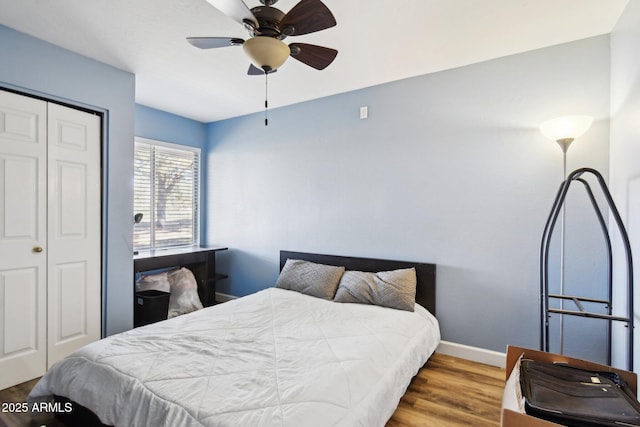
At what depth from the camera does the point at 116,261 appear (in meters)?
2.89

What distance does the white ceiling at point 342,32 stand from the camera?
198 centimetres

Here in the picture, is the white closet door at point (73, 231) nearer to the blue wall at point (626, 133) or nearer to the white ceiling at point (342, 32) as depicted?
the white ceiling at point (342, 32)

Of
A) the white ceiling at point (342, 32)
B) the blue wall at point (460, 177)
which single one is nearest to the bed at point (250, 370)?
the blue wall at point (460, 177)

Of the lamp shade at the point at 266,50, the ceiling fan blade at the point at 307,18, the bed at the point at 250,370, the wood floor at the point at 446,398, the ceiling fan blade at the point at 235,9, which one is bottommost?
the wood floor at the point at 446,398

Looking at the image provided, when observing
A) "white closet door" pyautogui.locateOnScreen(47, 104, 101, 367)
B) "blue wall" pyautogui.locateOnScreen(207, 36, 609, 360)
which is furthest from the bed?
"white closet door" pyautogui.locateOnScreen(47, 104, 101, 367)

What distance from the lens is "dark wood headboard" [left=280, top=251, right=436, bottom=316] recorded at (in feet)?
9.46

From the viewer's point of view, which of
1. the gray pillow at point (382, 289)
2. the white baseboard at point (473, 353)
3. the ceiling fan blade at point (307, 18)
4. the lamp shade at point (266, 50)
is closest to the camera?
the ceiling fan blade at point (307, 18)

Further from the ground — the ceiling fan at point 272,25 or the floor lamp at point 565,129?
the ceiling fan at point 272,25

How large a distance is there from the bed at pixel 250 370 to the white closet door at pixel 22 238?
2.64 ft

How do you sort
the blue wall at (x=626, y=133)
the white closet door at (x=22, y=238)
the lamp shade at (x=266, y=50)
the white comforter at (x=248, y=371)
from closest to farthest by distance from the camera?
1. the white comforter at (x=248, y=371)
2. the lamp shade at (x=266, y=50)
3. the blue wall at (x=626, y=133)
4. the white closet door at (x=22, y=238)

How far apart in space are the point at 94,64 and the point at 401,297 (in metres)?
3.38

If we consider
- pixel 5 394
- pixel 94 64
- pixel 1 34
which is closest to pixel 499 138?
pixel 94 64

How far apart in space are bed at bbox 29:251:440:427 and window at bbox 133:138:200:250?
1979 mm

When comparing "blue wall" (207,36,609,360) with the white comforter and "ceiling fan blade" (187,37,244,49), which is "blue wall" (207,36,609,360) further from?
"ceiling fan blade" (187,37,244,49)
